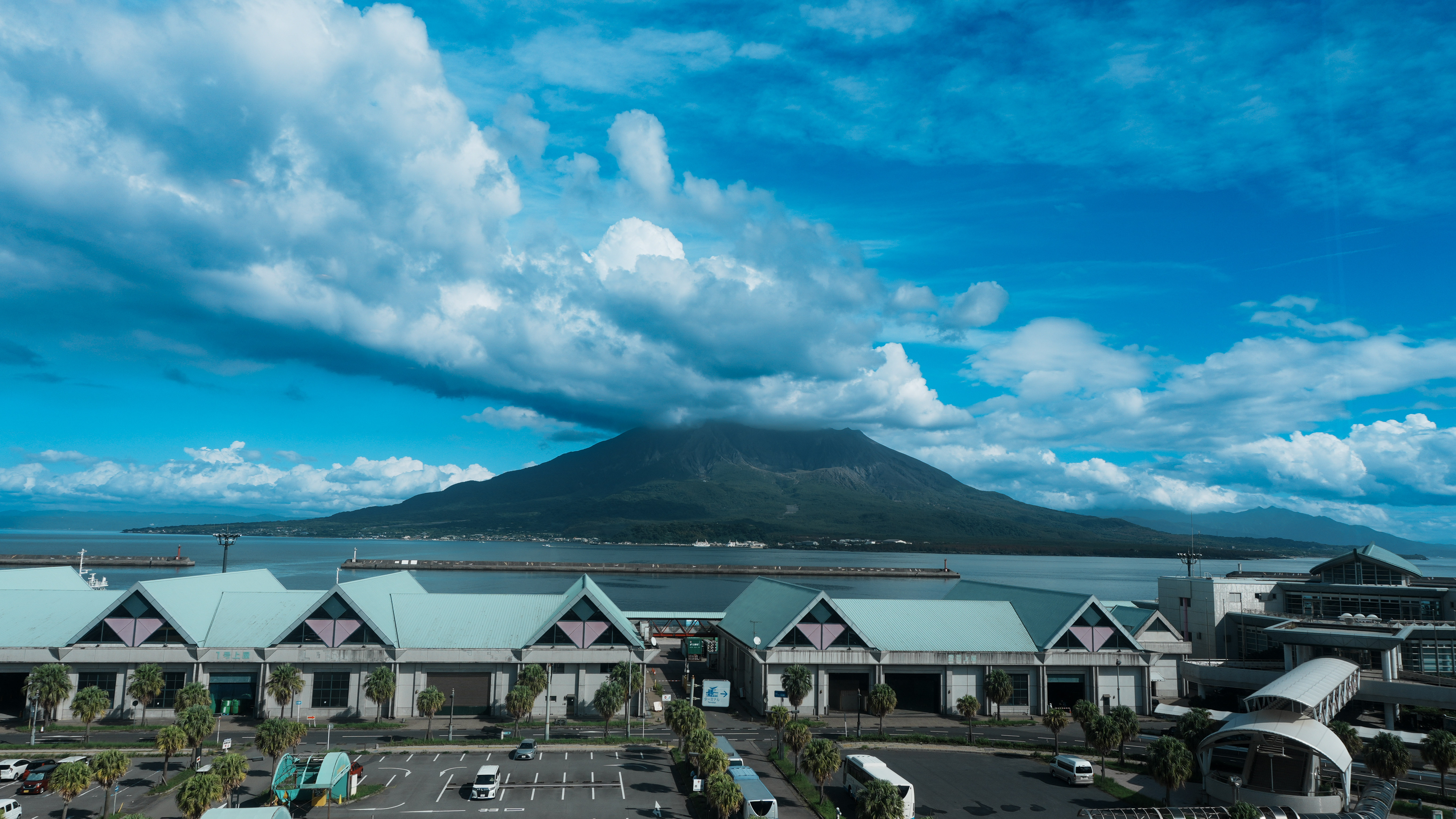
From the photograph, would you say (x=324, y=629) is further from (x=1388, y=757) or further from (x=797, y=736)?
(x=1388, y=757)

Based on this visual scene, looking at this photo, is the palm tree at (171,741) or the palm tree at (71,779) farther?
the palm tree at (171,741)

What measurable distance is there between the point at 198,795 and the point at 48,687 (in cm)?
2865

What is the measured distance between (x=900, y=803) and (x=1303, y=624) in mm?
61688

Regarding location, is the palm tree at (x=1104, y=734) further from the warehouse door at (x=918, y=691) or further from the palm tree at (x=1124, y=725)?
the warehouse door at (x=918, y=691)

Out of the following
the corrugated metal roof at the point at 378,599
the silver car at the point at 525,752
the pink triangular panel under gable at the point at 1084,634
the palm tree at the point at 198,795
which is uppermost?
the corrugated metal roof at the point at 378,599

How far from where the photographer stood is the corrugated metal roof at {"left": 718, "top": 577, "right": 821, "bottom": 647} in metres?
69.4

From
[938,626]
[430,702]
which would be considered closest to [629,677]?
[430,702]

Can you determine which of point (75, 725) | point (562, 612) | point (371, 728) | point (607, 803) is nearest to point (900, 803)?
point (607, 803)

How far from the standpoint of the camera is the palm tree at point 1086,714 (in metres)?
53.5

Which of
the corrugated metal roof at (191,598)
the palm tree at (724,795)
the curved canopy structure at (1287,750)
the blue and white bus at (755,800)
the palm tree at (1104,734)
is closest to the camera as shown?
the palm tree at (724,795)

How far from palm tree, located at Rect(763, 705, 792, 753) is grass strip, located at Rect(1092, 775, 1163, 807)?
18175mm

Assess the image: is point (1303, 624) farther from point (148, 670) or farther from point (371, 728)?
point (148, 670)

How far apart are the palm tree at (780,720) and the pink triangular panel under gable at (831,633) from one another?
42.7 ft

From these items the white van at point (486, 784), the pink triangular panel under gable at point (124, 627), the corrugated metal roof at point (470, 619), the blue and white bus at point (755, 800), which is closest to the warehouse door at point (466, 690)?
the corrugated metal roof at point (470, 619)
